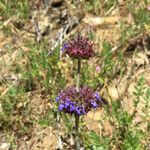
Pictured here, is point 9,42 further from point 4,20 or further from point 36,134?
point 36,134

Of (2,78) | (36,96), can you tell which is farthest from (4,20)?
(36,96)

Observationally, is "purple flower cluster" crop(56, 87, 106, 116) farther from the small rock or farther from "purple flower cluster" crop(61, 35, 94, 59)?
the small rock

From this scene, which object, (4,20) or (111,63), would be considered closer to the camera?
(111,63)

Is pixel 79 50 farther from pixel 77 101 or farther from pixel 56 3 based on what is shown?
pixel 56 3

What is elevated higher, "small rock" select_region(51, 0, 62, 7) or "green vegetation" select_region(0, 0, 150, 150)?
"small rock" select_region(51, 0, 62, 7)

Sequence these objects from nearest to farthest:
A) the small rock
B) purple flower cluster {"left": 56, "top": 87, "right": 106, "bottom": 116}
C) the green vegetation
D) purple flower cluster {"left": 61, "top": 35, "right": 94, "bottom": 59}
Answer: purple flower cluster {"left": 56, "top": 87, "right": 106, "bottom": 116}, purple flower cluster {"left": 61, "top": 35, "right": 94, "bottom": 59}, the green vegetation, the small rock

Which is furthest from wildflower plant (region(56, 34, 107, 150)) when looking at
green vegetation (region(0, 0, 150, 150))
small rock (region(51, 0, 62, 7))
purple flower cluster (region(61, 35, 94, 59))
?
small rock (region(51, 0, 62, 7))

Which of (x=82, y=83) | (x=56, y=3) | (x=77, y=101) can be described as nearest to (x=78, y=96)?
(x=77, y=101)

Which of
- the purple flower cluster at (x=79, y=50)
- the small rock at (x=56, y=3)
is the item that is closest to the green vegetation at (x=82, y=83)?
the small rock at (x=56, y=3)

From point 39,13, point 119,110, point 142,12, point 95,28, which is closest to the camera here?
point 119,110
